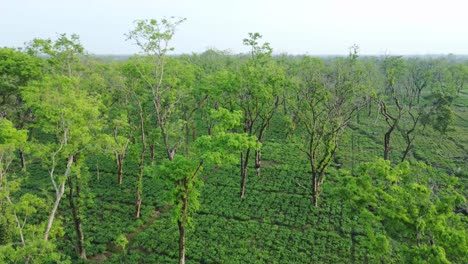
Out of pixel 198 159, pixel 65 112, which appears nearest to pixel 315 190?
pixel 198 159

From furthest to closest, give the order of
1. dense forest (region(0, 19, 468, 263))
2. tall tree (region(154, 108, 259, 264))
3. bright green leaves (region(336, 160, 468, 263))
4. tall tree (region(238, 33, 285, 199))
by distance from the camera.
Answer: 1. tall tree (region(238, 33, 285, 199))
2. tall tree (region(154, 108, 259, 264))
3. dense forest (region(0, 19, 468, 263))
4. bright green leaves (region(336, 160, 468, 263))

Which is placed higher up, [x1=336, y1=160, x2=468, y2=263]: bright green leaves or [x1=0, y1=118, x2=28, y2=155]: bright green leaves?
[x1=0, y1=118, x2=28, y2=155]: bright green leaves

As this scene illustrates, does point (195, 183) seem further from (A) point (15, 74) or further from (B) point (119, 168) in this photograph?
(A) point (15, 74)

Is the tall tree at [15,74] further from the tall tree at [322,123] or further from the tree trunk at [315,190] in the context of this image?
the tree trunk at [315,190]

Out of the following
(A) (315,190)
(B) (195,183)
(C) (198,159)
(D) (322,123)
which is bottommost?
(A) (315,190)

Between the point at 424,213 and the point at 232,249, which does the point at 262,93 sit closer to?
the point at 232,249

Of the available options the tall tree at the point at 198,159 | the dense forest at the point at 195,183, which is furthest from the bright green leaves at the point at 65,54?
the tall tree at the point at 198,159

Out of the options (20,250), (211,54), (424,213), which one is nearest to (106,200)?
(20,250)

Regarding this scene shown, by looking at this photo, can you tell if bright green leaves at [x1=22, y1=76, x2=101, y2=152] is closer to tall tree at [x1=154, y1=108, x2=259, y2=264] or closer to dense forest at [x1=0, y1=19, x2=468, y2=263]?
dense forest at [x1=0, y1=19, x2=468, y2=263]

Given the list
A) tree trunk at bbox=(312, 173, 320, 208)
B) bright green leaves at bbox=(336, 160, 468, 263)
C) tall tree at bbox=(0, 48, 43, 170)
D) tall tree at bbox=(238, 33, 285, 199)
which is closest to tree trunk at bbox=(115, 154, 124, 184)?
tall tree at bbox=(0, 48, 43, 170)
